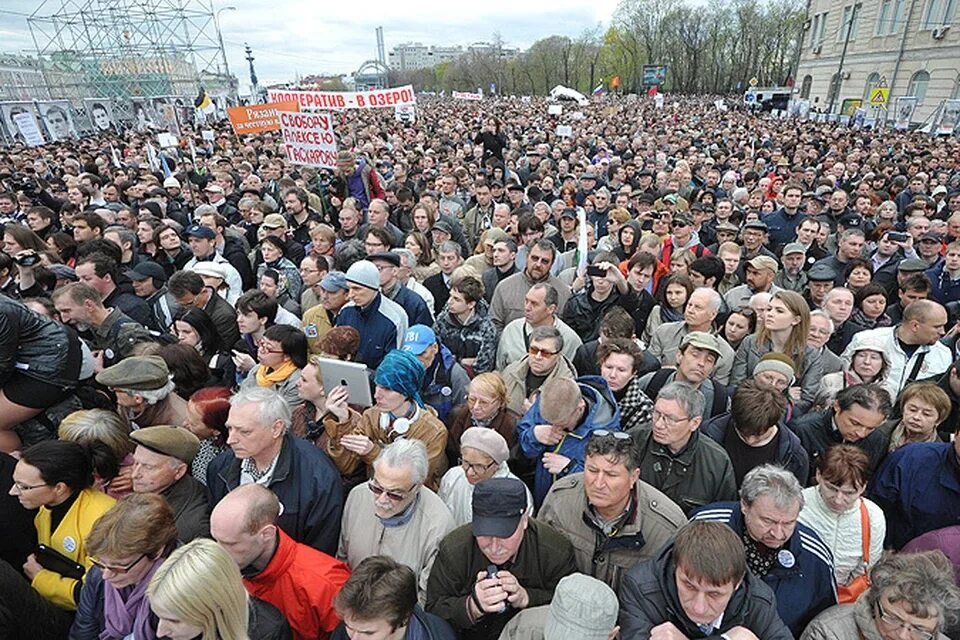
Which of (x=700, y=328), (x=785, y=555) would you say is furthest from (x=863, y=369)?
(x=785, y=555)

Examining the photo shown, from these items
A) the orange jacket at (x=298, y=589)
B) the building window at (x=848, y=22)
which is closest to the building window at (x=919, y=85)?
the building window at (x=848, y=22)

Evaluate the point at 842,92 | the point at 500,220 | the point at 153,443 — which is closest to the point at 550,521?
the point at 153,443

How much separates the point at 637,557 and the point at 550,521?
1.41ft

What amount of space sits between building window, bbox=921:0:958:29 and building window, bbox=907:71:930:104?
8.29 feet

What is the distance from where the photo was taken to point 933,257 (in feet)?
21.8

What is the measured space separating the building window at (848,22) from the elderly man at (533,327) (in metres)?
47.1

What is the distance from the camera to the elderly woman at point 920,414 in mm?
3178

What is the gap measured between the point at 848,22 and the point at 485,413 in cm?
5017

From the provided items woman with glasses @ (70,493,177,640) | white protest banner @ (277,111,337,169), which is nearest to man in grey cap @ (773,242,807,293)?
woman with glasses @ (70,493,177,640)

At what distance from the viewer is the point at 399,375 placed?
10.3 ft

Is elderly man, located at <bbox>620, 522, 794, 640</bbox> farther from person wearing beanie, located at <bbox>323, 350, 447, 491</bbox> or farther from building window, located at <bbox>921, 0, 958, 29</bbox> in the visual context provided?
building window, located at <bbox>921, 0, 958, 29</bbox>

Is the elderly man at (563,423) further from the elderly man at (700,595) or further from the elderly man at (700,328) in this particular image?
the elderly man at (700,328)

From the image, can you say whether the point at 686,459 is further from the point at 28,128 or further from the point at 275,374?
the point at 28,128

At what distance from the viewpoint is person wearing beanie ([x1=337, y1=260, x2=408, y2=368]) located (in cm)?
447
